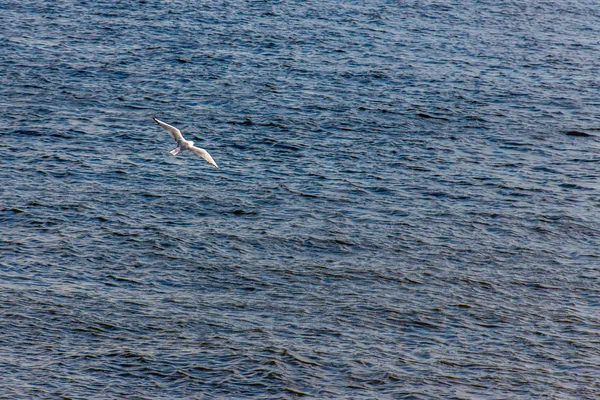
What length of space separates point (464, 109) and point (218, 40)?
21285 millimetres

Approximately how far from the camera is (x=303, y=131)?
61125 mm

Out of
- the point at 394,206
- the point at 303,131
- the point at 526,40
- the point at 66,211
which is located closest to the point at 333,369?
the point at 394,206

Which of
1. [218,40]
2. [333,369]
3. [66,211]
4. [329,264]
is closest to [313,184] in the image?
[329,264]

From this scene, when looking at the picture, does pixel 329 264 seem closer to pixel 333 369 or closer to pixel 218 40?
pixel 333 369

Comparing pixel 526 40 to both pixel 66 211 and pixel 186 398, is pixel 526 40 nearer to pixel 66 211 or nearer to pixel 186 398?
pixel 66 211

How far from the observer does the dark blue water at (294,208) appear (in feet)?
132

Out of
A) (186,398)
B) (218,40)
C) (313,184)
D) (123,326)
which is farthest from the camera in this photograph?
(218,40)

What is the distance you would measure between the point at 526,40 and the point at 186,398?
5282cm

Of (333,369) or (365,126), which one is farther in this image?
(365,126)

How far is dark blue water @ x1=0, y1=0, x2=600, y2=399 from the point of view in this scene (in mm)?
40281

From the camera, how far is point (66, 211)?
50.5 metres

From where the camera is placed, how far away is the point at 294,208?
52312mm

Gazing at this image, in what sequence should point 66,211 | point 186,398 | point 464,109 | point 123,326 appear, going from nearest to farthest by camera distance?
point 186,398 < point 123,326 < point 66,211 < point 464,109

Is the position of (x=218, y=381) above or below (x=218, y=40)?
below
